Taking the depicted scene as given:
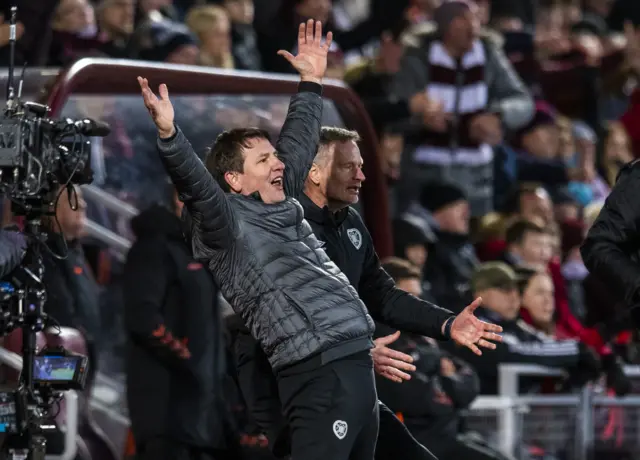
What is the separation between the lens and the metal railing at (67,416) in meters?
7.38

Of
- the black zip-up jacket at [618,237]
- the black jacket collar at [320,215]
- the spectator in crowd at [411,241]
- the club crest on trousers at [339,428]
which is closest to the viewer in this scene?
the club crest on trousers at [339,428]

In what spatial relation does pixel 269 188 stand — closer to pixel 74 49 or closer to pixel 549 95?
pixel 74 49

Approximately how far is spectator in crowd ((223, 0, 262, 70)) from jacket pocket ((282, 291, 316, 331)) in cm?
551

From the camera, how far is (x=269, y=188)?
5.58 m

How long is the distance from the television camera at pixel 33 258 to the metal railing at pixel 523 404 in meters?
2.80

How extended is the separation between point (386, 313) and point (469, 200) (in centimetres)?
563

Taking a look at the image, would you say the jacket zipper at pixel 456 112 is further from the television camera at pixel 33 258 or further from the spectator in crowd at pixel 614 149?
the television camera at pixel 33 258

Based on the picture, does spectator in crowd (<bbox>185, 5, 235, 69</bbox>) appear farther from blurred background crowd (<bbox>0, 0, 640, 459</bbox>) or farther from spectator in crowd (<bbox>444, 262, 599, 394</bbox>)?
spectator in crowd (<bbox>444, 262, 599, 394</bbox>)

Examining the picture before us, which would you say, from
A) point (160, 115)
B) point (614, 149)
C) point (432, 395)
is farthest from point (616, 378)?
point (614, 149)

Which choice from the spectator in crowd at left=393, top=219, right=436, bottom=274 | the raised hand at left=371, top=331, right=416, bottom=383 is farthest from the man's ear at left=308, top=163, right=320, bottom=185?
the spectator in crowd at left=393, top=219, right=436, bottom=274

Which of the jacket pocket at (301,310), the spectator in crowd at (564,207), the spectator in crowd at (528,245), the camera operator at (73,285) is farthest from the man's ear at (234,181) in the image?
the spectator in crowd at (564,207)

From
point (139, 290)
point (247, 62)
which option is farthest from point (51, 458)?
point (247, 62)

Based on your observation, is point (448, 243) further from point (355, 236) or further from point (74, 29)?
point (355, 236)

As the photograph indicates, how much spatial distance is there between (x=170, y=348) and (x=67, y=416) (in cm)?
69
